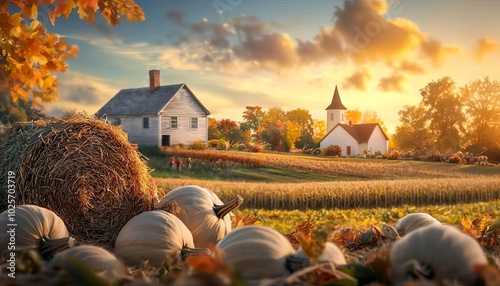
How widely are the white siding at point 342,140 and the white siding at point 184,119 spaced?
5138 mm

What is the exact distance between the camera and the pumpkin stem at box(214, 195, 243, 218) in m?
2.95

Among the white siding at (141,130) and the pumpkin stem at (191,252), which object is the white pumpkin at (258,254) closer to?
the pumpkin stem at (191,252)

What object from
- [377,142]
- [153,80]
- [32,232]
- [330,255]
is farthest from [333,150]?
[330,255]

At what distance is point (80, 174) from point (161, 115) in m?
19.0

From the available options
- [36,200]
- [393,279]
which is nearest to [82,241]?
[36,200]

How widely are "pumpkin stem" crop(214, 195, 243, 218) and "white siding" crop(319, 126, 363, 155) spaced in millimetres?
16990

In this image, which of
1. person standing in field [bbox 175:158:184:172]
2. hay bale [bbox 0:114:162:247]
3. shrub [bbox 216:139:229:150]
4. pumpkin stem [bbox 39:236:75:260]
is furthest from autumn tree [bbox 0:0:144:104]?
person standing in field [bbox 175:158:184:172]

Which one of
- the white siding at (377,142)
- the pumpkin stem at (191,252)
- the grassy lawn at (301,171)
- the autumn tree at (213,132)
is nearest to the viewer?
the pumpkin stem at (191,252)

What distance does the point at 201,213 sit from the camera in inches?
118

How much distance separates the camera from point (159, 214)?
8.64 feet

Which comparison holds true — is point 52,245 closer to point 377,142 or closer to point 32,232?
point 32,232

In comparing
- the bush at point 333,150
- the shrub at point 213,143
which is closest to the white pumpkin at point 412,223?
the shrub at point 213,143

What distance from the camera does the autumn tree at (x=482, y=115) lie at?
14.9 meters

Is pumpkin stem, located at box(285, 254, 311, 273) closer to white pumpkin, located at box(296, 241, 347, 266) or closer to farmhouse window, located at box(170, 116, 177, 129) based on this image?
white pumpkin, located at box(296, 241, 347, 266)
